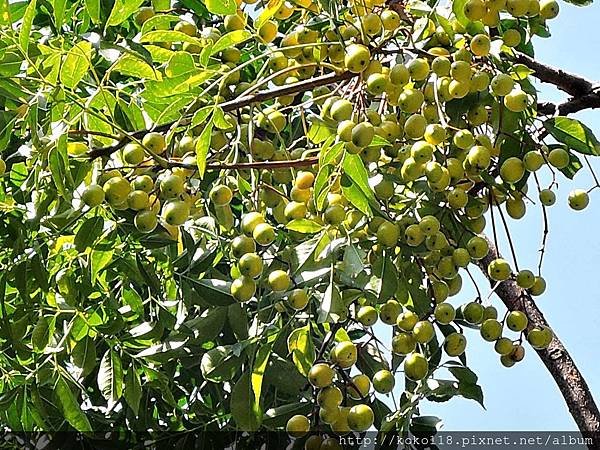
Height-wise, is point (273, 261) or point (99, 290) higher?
point (273, 261)

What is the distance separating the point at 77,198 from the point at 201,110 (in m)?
0.16

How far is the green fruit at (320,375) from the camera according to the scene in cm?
75

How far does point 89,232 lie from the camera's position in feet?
2.53

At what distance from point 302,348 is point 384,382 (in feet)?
0.43

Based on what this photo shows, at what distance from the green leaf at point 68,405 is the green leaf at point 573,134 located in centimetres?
50

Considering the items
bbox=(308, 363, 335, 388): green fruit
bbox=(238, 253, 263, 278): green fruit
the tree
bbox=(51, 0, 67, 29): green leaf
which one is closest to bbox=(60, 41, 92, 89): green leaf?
the tree

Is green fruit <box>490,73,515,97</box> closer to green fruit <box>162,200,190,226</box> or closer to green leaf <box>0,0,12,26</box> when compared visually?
green fruit <box>162,200,190,226</box>

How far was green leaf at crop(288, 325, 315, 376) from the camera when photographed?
0.74m

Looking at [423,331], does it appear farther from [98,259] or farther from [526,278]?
[98,259]

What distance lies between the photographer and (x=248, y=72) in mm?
1044

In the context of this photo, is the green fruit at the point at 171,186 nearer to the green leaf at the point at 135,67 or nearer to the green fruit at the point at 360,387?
the green leaf at the point at 135,67

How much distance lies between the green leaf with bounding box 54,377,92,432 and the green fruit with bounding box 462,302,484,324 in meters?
0.37

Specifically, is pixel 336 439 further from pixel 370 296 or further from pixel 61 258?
pixel 61 258

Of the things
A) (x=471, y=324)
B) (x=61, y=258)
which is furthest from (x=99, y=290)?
(x=471, y=324)
